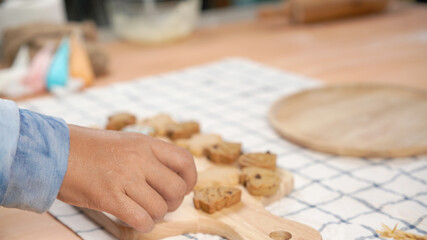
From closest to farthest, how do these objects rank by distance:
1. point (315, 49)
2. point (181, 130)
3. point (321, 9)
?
point (181, 130), point (315, 49), point (321, 9)

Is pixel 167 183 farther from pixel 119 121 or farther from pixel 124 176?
pixel 119 121

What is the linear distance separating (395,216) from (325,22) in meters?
1.40

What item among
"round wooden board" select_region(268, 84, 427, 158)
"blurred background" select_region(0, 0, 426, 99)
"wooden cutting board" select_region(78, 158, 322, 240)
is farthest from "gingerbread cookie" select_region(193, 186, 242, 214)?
"blurred background" select_region(0, 0, 426, 99)

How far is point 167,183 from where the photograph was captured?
53cm

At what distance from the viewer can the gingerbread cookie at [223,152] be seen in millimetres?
706

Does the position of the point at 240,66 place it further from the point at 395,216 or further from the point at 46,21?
the point at 395,216

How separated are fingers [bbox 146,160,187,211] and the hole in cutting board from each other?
4.5 inches

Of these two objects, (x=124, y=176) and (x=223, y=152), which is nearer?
(x=124, y=176)

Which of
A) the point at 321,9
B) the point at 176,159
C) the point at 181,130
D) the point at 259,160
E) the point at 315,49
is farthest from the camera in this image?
the point at 321,9

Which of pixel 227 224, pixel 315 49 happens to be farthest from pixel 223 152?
pixel 315 49

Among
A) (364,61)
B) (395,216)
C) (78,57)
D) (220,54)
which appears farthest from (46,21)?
(395,216)

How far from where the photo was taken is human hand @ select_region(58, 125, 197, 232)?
0.50 meters

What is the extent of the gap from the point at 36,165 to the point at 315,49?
1203 mm

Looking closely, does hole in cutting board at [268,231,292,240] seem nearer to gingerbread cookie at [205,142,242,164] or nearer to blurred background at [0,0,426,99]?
gingerbread cookie at [205,142,242,164]
